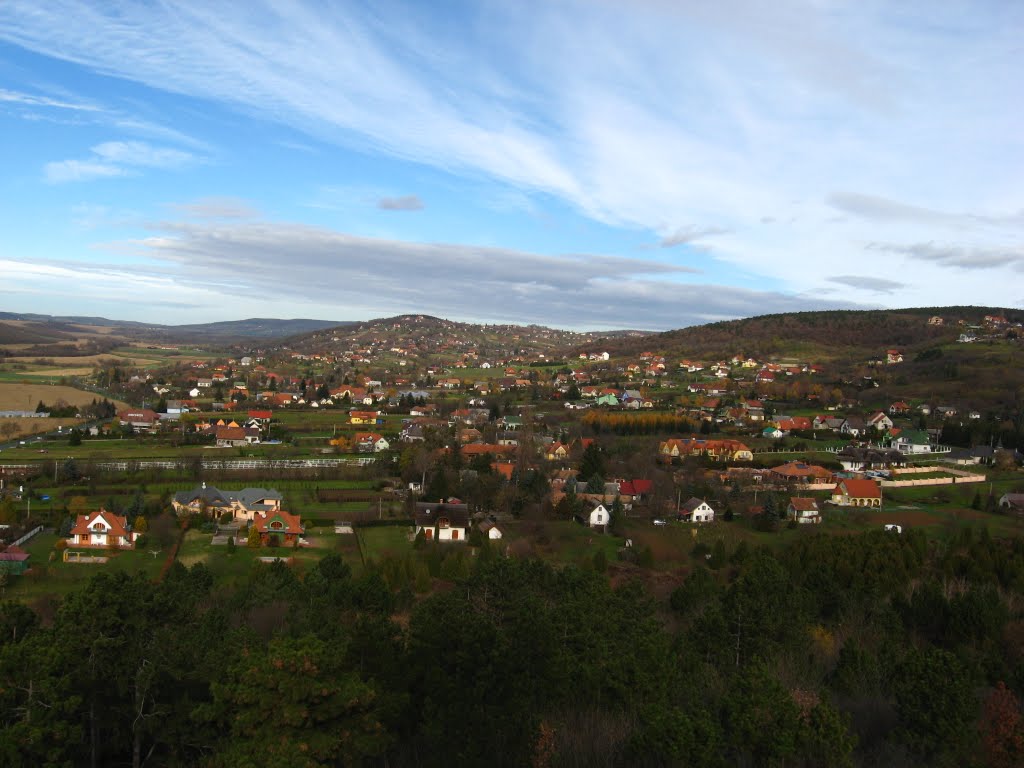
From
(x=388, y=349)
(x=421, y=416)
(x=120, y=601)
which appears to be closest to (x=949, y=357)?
(x=421, y=416)

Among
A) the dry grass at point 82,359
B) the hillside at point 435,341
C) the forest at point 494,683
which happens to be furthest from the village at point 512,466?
the hillside at point 435,341

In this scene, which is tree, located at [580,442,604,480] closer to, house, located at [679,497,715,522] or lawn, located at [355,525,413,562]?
house, located at [679,497,715,522]

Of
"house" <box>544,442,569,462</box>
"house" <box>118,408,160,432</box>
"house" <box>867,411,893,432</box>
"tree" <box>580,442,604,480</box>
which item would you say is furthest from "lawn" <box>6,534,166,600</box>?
"house" <box>867,411,893,432</box>

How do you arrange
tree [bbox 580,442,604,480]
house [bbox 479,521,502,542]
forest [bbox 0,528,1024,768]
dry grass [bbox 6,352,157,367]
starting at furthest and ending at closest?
dry grass [bbox 6,352,157,367], tree [bbox 580,442,604,480], house [bbox 479,521,502,542], forest [bbox 0,528,1024,768]

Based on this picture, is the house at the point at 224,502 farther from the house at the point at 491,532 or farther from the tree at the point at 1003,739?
the tree at the point at 1003,739

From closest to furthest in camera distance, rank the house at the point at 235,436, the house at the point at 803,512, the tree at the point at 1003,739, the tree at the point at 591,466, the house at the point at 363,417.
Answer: the tree at the point at 1003,739
the house at the point at 803,512
the tree at the point at 591,466
the house at the point at 235,436
the house at the point at 363,417
